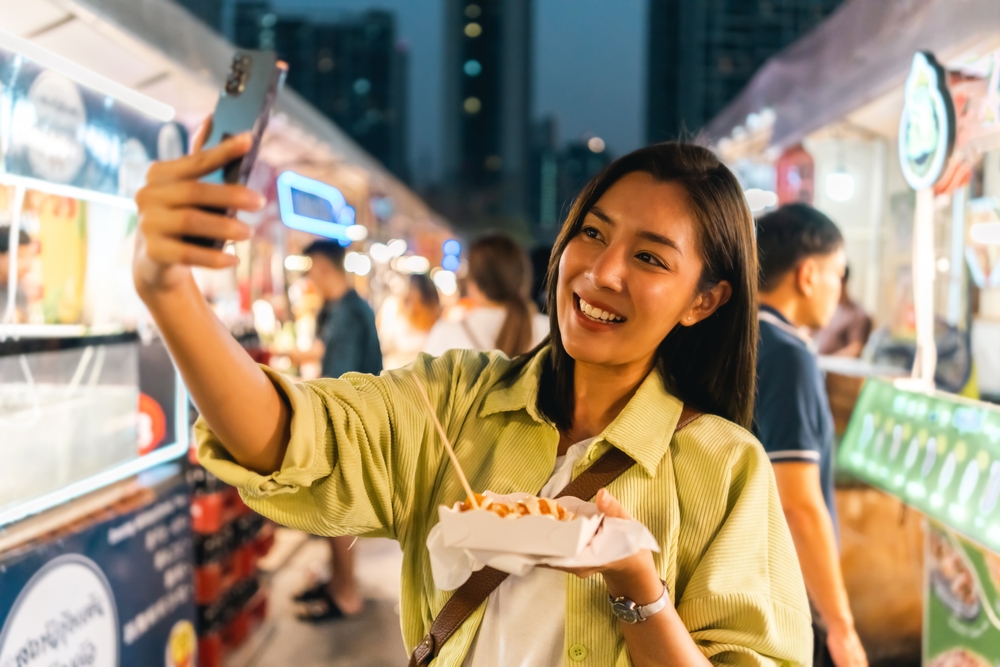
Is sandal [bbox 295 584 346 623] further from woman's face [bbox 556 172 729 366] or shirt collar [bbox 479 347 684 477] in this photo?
woman's face [bbox 556 172 729 366]

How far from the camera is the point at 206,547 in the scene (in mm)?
3846

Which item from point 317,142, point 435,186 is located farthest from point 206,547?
point 435,186

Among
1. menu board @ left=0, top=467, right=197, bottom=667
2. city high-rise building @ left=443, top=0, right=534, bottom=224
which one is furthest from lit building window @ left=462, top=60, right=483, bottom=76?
menu board @ left=0, top=467, right=197, bottom=667

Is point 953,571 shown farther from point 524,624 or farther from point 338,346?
point 338,346

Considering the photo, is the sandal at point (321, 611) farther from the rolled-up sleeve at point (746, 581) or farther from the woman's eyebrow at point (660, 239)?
the woman's eyebrow at point (660, 239)

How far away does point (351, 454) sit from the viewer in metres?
1.25

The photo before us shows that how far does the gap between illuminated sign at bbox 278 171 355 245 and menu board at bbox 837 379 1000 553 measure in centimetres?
479

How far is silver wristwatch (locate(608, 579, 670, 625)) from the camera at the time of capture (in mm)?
1142

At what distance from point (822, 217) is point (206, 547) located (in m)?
3.13

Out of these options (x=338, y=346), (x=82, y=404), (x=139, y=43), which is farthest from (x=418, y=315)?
(x=82, y=404)

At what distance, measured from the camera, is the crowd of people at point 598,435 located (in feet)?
3.74

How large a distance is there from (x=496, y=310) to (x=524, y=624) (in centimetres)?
256

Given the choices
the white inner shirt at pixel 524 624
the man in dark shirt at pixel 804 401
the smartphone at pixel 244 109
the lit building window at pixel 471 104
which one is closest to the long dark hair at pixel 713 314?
the white inner shirt at pixel 524 624

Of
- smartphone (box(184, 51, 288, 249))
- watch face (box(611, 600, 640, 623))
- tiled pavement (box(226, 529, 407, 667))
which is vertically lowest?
tiled pavement (box(226, 529, 407, 667))
